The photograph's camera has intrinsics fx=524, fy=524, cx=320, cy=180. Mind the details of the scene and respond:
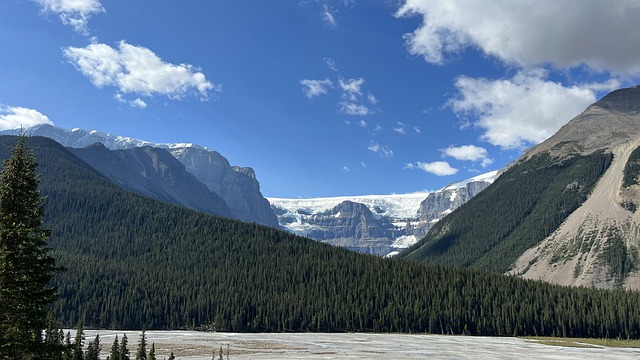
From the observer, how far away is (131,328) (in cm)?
18262

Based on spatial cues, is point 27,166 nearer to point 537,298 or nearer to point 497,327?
point 497,327

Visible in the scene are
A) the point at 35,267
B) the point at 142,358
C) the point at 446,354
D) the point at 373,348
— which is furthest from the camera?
the point at 373,348

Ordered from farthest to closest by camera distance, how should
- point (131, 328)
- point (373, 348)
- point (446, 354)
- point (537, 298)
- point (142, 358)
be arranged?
point (537, 298)
point (131, 328)
point (373, 348)
point (446, 354)
point (142, 358)

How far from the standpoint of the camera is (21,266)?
22656 mm

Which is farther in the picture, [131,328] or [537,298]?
[537,298]

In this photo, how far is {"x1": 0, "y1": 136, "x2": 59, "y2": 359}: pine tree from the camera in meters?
22.0

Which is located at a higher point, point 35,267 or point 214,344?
point 35,267

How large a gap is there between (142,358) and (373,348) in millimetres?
66710

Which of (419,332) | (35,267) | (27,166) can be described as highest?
(27,166)

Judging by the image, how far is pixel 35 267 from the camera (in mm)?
22984

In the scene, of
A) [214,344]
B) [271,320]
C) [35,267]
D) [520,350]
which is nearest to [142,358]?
[35,267]

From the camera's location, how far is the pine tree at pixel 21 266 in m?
22.0

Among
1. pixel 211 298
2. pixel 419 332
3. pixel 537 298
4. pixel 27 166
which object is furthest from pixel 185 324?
pixel 27 166

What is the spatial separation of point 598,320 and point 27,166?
201 meters
